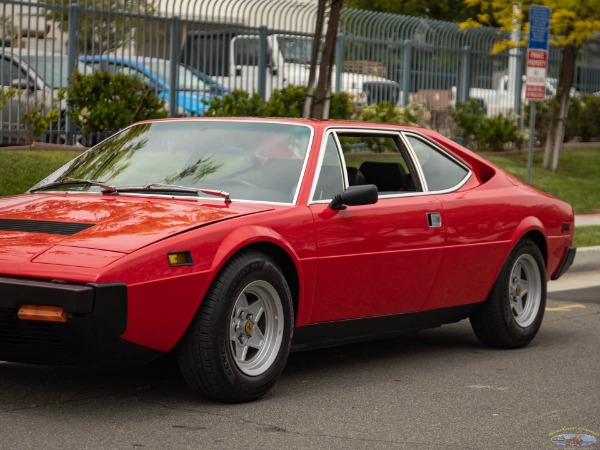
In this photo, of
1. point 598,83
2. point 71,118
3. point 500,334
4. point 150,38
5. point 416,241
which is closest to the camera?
point 416,241

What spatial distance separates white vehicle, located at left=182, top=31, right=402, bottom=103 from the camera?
18.8 meters

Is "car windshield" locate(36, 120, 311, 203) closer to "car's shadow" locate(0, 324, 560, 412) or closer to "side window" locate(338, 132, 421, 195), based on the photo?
"side window" locate(338, 132, 421, 195)

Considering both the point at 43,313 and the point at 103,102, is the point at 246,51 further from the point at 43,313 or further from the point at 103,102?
the point at 43,313

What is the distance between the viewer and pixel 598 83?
29672 mm

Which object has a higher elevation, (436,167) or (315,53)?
(315,53)

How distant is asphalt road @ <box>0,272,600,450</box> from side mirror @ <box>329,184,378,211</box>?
975 millimetres

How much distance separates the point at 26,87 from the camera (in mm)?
16203

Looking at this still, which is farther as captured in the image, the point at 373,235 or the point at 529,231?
the point at 529,231

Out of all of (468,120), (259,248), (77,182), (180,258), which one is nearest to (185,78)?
(468,120)

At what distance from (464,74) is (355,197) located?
18.4 m

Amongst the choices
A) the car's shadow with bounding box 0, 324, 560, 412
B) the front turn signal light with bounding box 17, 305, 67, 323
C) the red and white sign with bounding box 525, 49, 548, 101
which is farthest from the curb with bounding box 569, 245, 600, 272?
the front turn signal light with bounding box 17, 305, 67, 323

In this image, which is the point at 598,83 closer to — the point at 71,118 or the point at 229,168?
the point at 71,118

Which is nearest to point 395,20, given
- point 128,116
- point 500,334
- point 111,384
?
point 128,116

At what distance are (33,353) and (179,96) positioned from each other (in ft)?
44.0
